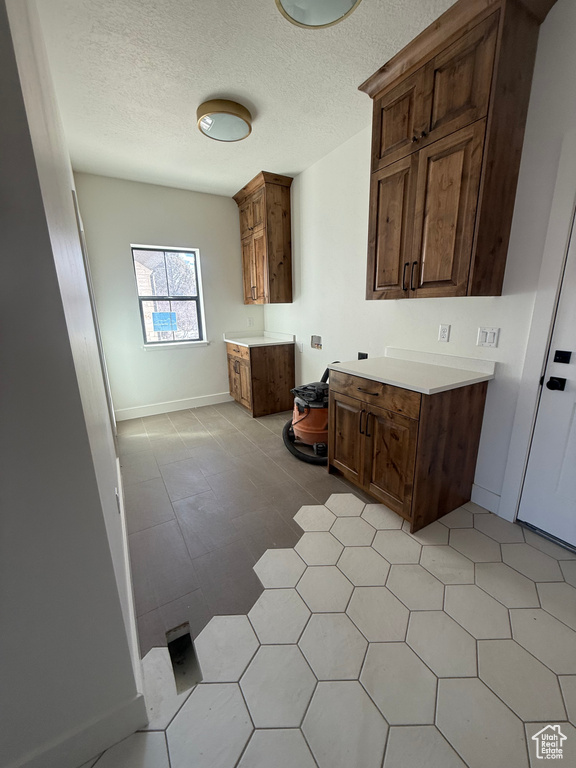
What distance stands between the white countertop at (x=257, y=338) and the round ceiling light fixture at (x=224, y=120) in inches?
73.4

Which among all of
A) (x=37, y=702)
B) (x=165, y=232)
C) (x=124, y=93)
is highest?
(x=124, y=93)

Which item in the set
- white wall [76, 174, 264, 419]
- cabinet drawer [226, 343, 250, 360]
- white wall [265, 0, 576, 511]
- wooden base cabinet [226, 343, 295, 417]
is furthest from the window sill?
white wall [265, 0, 576, 511]

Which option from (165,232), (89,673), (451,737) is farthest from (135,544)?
A: (165,232)

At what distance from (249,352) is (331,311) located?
105cm

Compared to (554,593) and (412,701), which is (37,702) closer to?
(412,701)

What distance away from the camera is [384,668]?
1.15 metres

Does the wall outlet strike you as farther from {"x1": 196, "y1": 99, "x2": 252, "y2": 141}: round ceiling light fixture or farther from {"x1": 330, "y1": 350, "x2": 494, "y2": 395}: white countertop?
{"x1": 196, "y1": 99, "x2": 252, "y2": 141}: round ceiling light fixture

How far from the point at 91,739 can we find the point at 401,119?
3.01 metres

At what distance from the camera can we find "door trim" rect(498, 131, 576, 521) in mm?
1458

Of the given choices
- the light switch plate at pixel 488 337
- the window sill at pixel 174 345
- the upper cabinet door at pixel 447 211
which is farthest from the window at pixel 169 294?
the light switch plate at pixel 488 337

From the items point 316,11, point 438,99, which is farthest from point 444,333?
point 316,11

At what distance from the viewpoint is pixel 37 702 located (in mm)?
832

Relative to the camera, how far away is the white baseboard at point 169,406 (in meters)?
3.76

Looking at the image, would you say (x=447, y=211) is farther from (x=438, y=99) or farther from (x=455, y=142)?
(x=438, y=99)
